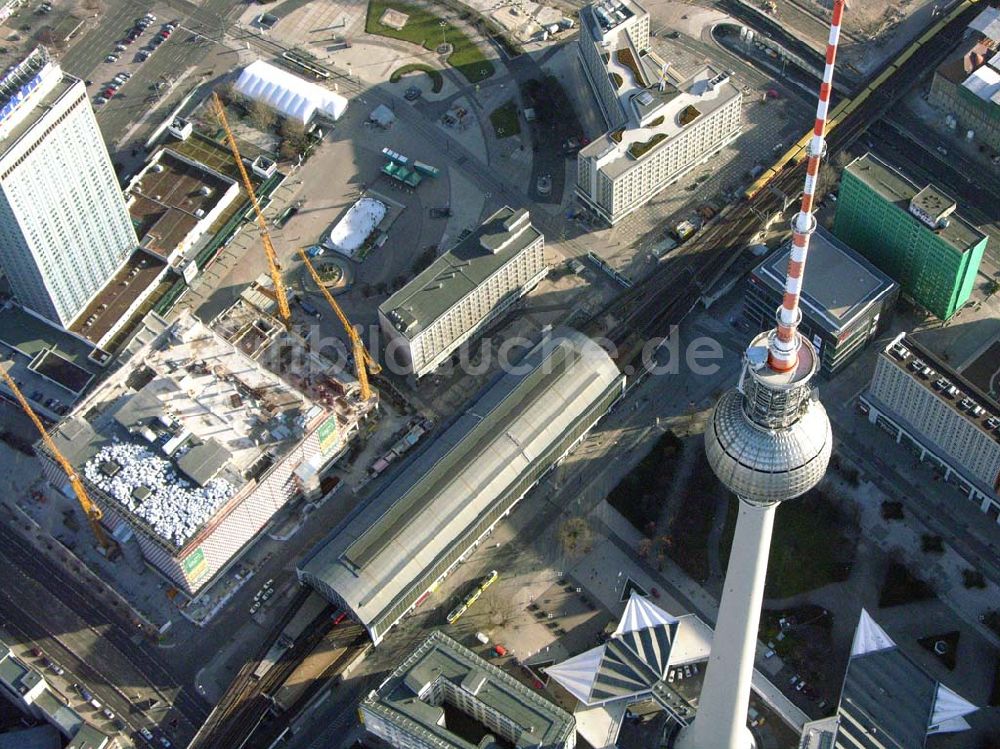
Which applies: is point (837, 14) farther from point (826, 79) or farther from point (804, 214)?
point (804, 214)

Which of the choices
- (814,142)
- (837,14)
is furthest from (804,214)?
(837,14)

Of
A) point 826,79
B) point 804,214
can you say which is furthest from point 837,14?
point 804,214

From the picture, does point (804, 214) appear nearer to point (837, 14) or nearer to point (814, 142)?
point (814, 142)

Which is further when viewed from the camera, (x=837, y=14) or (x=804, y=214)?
(x=804, y=214)
